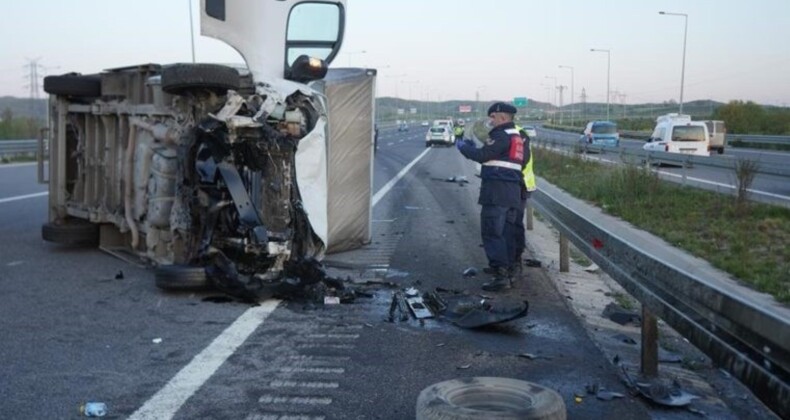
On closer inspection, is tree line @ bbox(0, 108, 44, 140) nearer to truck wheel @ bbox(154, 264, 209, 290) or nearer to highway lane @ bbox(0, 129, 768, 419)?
highway lane @ bbox(0, 129, 768, 419)

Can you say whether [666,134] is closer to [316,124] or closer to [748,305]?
[316,124]

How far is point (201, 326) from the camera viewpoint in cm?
621

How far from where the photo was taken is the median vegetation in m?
9.57

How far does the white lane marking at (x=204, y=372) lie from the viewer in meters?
4.38

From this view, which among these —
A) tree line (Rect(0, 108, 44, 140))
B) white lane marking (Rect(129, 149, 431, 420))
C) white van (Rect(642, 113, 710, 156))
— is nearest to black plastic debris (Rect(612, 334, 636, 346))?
white lane marking (Rect(129, 149, 431, 420))

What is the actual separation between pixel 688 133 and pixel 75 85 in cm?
2519

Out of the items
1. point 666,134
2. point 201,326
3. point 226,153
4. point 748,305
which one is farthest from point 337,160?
point 666,134

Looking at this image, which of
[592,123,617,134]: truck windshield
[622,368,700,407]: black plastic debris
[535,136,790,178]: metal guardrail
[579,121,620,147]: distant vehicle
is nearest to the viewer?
[622,368,700,407]: black plastic debris

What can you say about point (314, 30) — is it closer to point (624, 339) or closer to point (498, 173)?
point (498, 173)

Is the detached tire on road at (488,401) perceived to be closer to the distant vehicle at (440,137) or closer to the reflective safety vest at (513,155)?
the reflective safety vest at (513,155)

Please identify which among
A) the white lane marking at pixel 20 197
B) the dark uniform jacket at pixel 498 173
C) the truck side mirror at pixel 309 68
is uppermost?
the truck side mirror at pixel 309 68

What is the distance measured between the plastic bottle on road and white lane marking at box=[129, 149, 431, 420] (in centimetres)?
17

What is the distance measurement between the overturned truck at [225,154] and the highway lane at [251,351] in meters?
0.50

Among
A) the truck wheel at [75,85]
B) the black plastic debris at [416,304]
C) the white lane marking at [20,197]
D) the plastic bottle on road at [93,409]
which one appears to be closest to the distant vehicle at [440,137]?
the white lane marking at [20,197]
